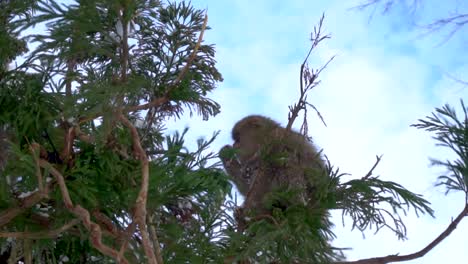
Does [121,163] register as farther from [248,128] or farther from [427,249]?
[248,128]

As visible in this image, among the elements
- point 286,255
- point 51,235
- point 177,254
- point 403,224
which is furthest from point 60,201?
point 403,224

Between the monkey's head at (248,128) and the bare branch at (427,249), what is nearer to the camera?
the bare branch at (427,249)

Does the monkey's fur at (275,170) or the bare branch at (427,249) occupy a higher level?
the monkey's fur at (275,170)

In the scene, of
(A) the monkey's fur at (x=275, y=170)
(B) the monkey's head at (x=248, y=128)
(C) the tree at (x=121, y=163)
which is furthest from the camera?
(B) the monkey's head at (x=248, y=128)

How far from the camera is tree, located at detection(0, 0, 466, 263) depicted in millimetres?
591

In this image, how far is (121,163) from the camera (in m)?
0.62

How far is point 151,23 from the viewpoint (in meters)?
0.77

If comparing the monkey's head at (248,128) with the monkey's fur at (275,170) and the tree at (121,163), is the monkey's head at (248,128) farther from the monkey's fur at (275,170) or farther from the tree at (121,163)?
the tree at (121,163)

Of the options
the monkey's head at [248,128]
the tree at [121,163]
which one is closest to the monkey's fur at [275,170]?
the tree at [121,163]

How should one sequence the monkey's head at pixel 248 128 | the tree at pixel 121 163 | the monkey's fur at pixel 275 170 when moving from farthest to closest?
the monkey's head at pixel 248 128 → the monkey's fur at pixel 275 170 → the tree at pixel 121 163

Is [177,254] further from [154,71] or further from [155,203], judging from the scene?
[154,71]

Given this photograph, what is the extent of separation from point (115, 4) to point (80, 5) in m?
0.04

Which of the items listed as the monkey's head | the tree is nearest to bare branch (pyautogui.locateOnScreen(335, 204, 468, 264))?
the tree

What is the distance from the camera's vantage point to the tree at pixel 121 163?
23.3 inches
